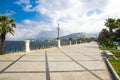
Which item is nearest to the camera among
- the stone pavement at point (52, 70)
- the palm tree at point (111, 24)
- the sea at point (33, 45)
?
the stone pavement at point (52, 70)

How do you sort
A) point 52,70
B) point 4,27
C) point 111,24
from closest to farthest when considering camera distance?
point 52,70
point 4,27
point 111,24

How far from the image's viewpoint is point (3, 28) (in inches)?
889

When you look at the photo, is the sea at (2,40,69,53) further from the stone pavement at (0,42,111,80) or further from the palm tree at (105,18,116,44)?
the palm tree at (105,18,116,44)

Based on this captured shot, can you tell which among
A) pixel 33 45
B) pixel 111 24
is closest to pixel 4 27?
pixel 33 45

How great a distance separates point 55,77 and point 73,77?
0.75 meters

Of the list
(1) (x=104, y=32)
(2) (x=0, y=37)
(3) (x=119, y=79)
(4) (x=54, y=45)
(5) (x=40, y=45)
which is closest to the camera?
(3) (x=119, y=79)

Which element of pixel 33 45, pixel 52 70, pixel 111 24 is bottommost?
pixel 52 70

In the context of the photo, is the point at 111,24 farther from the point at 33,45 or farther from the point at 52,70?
the point at 52,70

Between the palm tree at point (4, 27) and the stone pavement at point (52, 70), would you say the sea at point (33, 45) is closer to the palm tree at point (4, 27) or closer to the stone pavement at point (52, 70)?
the palm tree at point (4, 27)

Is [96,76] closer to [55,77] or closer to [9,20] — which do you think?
[55,77]

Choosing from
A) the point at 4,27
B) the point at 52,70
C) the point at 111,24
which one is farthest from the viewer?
the point at 111,24

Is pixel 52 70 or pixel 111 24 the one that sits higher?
pixel 111 24

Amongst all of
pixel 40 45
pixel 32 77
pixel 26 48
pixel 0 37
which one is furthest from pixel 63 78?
pixel 40 45

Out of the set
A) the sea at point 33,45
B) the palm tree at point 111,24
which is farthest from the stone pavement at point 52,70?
the palm tree at point 111,24
